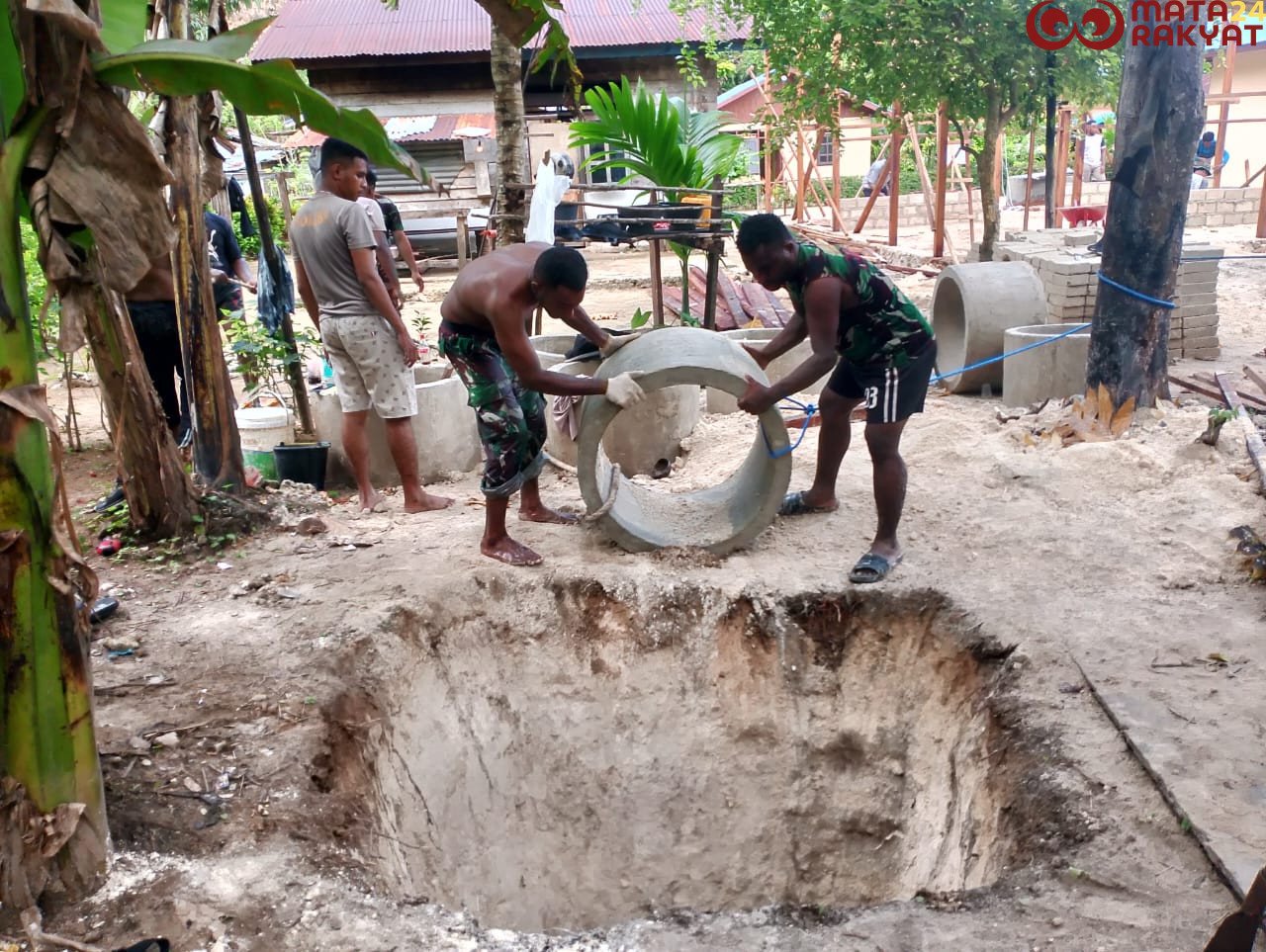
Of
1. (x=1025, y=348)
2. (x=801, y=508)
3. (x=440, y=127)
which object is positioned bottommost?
(x=801, y=508)

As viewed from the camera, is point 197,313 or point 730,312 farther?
point 730,312

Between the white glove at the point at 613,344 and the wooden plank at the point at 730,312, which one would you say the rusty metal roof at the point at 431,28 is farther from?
the white glove at the point at 613,344

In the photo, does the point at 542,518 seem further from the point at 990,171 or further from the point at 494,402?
the point at 990,171

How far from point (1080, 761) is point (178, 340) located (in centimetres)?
459

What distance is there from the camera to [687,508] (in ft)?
17.5

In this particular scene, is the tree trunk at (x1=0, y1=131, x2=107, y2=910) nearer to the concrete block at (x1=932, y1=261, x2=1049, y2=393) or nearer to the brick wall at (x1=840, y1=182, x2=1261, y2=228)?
the concrete block at (x1=932, y1=261, x2=1049, y2=393)

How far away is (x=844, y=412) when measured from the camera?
4.95 metres

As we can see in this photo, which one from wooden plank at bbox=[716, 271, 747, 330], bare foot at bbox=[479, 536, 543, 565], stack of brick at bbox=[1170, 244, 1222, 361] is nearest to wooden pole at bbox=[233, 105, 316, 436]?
bare foot at bbox=[479, 536, 543, 565]

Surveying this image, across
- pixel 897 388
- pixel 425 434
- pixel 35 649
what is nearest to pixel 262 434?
pixel 425 434

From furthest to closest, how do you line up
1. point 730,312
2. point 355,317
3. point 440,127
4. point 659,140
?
point 440,127 < point 730,312 < point 659,140 < point 355,317

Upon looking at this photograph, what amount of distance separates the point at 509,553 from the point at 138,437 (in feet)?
5.78

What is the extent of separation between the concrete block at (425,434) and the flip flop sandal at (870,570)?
255cm

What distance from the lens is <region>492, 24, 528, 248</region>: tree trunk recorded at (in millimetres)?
6602

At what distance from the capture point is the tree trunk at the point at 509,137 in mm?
6602
